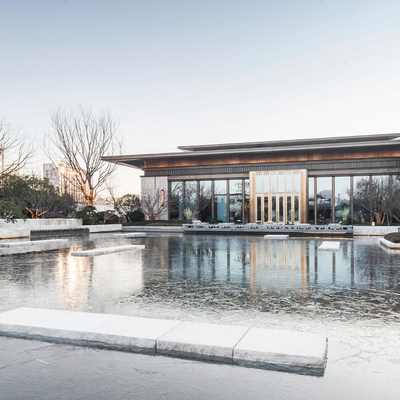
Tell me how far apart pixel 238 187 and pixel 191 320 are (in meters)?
32.3

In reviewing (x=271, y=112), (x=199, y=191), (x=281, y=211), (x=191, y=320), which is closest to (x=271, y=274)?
(x=191, y=320)

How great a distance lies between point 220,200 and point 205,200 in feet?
4.72

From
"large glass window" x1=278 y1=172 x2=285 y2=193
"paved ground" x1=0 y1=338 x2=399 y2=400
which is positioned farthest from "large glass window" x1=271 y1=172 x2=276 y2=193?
"paved ground" x1=0 y1=338 x2=399 y2=400

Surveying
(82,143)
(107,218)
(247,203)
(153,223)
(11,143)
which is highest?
(82,143)

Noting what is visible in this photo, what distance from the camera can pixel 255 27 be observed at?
20.1 m

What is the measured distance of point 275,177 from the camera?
3591 cm

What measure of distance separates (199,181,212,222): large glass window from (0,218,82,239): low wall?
11.8 metres

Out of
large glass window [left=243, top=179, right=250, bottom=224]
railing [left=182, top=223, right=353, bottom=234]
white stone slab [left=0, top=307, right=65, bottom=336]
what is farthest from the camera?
large glass window [left=243, top=179, right=250, bottom=224]

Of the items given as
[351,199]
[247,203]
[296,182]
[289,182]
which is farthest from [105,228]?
[351,199]

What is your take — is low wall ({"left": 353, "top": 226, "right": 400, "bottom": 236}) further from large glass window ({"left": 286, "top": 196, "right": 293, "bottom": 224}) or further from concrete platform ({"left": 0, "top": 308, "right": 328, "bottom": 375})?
concrete platform ({"left": 0, "top": 308, "right": 328, "bottom": 375})

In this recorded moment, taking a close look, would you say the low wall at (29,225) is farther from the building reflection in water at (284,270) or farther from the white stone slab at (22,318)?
the white stone slab at (22,318)

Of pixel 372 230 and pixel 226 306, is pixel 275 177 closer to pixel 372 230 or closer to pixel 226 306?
pixel 372 230

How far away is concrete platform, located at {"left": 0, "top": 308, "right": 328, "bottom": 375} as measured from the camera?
13.4 feet

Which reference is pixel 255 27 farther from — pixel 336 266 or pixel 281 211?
pixel 281 211
